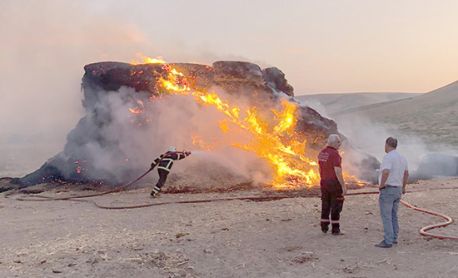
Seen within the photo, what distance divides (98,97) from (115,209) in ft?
24.7

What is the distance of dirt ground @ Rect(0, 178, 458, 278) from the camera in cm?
678

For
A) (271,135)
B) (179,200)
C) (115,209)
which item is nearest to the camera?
(115,209)

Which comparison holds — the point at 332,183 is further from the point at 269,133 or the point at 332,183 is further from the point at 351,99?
the point at 351,99

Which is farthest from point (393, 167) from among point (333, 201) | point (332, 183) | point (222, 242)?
point (222, 242)

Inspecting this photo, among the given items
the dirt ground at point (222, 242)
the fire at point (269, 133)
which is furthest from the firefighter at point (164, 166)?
the fire at point (269, 133)

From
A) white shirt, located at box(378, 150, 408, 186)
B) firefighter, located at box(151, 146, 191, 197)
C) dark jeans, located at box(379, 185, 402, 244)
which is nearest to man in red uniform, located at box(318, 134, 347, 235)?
dark jeans, located at box(379, 185, 402, 244)

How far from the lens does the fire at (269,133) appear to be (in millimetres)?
15844

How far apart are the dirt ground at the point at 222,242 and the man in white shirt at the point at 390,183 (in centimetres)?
32

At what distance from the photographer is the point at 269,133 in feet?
55.9

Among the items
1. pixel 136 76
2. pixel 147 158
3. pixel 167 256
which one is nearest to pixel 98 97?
pixel 136 76

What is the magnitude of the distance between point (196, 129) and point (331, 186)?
8.99 meters

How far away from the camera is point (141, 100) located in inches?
A: 688

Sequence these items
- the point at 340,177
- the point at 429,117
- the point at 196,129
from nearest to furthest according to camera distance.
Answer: the point at 340,177 → the point at 196,129 → the point at 429,117

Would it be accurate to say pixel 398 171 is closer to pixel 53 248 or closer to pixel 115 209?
pixel 53 248
